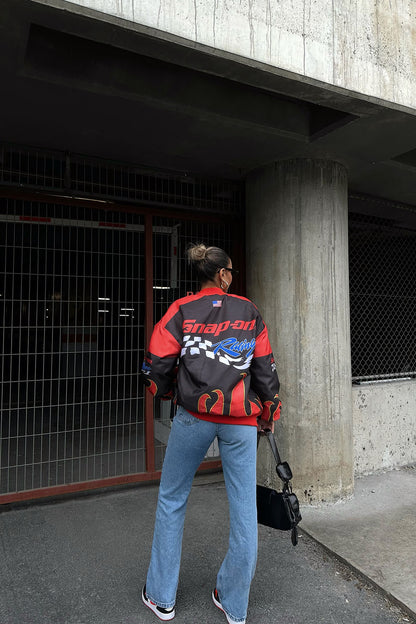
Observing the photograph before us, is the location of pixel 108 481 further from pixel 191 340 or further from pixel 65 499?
pixel 191 340

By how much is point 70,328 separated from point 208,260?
7.55ft

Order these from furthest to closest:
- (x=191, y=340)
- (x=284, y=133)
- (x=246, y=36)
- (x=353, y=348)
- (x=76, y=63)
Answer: (x=353, y=348) < (x=284, y=133) < (x=76, y=63) < (x=246, y=36) < (x=191, y=340)

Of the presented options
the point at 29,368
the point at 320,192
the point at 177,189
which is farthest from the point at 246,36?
the point at 29,368

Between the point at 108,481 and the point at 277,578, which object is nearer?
the point at 277,578

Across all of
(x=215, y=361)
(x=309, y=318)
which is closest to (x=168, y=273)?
(x=309, y=318)

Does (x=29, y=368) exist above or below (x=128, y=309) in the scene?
Answer: below

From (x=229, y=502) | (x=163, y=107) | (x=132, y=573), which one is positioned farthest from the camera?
(x=163, y=107)

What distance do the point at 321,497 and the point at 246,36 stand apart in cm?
351

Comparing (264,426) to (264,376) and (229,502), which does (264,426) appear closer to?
(264,376)

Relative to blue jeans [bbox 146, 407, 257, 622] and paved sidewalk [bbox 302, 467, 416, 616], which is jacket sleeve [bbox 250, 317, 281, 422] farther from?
paved sidewalk [bbox 302, 467, 416, 616]

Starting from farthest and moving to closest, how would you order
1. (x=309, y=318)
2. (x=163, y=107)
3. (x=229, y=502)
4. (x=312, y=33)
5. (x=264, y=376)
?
(x=309, y=318) → (x=163, y=107) → (x=312, y=33) → (x=264, y=376) → (x=229, y=502)

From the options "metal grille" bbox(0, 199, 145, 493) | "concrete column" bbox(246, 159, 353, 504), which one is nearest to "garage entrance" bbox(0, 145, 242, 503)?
"metal grille" bbox(0, 199, 145, 493)

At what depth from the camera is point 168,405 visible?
14.8ft

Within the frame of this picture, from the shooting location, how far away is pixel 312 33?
9.65ft
